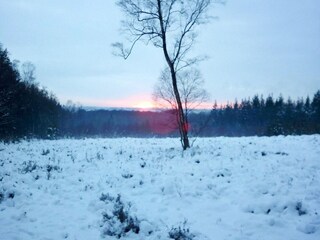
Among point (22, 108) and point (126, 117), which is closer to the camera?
point (22, 108)

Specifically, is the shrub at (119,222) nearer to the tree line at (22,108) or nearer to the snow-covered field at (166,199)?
the snow-covered field at (166,199)

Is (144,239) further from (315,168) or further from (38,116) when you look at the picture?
(38,116)

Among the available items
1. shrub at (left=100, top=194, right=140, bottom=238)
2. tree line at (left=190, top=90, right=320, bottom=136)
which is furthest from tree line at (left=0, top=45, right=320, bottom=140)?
shrub at (left=100, top=194, right=140, bottom=238)

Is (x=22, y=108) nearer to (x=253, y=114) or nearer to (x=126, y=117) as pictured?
(x=253, y=114)

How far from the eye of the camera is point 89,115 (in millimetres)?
162250

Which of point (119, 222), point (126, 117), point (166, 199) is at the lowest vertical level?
point (119, 222)

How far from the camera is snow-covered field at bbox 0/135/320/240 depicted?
A: 8.34 metres

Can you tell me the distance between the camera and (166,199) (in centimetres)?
1072

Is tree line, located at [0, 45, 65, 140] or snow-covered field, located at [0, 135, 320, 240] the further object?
tree line, located at [0, 45, 65, 140]

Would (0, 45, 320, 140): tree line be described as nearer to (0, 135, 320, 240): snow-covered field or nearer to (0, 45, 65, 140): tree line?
(0, 45, 65, 140): tree line

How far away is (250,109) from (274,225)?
107099 millimetres

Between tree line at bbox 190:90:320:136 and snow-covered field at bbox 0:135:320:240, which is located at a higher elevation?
tree line at bbox 190:90:320:136

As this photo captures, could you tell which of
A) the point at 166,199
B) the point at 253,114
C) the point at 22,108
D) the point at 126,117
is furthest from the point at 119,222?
the point at 126,117

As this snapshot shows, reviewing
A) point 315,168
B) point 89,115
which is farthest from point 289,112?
point 89,115
